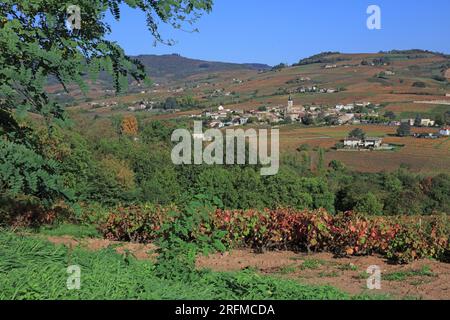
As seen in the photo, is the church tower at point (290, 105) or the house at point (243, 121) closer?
the house at point (243, 121)

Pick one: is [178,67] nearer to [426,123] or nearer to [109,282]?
[426,123]

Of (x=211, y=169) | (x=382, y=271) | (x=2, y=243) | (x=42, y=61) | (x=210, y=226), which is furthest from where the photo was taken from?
(x=211, y=169)

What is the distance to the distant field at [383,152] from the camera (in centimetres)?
5544

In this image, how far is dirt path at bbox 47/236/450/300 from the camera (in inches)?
273

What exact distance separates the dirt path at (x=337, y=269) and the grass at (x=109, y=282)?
88 centimetres

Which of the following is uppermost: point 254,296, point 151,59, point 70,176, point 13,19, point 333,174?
point 151,59

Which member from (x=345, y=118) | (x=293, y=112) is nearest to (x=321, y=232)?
(x=345, y=118)

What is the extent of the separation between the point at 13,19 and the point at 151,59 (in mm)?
175759

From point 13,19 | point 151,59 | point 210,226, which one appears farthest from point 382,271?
point 151,59

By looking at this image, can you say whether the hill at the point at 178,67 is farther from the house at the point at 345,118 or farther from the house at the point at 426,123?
the house at the point at 426,123

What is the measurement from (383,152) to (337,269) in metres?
57.2

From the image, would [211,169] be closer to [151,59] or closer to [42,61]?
[42,61]

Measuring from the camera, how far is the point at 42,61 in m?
5.57

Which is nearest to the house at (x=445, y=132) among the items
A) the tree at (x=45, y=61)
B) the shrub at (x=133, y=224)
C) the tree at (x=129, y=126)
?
the tree at (x=129, y=126)
